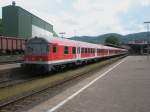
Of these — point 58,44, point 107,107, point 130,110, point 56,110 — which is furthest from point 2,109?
point 58,44

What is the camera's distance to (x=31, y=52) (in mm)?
22391

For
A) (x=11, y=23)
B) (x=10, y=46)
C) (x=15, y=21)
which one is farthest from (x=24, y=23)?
(x=10, y=46)

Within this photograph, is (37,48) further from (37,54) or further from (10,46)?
(10,46)

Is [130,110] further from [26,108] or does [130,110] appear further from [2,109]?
[2,109]

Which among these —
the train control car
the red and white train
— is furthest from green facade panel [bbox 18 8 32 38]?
the red and white train

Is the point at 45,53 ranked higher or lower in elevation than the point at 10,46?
lower

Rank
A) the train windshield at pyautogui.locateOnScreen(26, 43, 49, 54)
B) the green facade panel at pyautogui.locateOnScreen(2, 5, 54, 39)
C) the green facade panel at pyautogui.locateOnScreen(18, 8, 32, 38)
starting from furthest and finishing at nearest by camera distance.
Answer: the green facade panel at pyautogui.locateOnScreen(18, 8, 32, 38) → the green facade panel at pyautogui.locateOnScreen(2, 5, 54, 39) → the train windshield at pyautogui.locateOnScreen(26, 43, 49, 54)

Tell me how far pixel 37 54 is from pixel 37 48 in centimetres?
48

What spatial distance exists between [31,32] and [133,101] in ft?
217

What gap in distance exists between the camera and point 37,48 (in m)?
22.2

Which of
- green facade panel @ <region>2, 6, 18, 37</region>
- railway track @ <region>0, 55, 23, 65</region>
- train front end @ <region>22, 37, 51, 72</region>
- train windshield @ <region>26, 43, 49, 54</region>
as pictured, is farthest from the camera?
green facade panel @ <region>2, 6, 18, 37</region>

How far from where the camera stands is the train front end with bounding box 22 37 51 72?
70.2 feet

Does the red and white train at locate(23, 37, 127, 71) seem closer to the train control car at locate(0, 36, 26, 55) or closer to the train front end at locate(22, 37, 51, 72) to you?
the train front end at locate(22, 37, 51, 72)

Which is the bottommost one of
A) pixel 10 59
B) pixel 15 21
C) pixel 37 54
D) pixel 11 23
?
pixel 10 59
